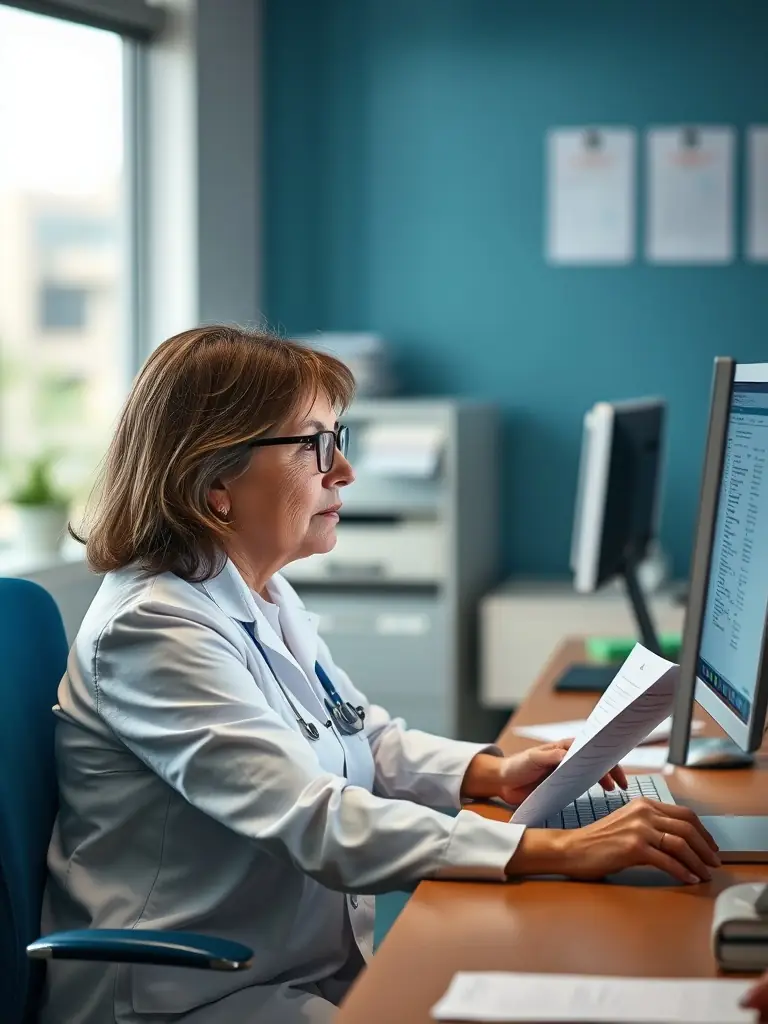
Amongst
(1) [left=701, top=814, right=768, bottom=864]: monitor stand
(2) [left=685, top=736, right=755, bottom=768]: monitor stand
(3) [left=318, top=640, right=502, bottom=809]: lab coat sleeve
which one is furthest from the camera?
(2) [left=685, top=736, right=755, bottom=768]: monitor stand

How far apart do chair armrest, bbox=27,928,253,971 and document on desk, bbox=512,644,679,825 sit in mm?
418

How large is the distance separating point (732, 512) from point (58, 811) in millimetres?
872

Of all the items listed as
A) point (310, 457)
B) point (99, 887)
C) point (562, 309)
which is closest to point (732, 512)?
point (310, 457)

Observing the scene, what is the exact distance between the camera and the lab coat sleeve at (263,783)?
4.61ft

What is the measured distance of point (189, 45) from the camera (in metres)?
3.73

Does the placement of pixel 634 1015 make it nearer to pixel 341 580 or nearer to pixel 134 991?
pixel 134 991

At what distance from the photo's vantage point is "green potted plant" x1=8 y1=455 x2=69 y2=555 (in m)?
3.27

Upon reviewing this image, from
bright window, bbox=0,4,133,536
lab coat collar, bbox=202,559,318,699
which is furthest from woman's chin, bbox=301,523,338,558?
bright window, bbox=0,4,133,536

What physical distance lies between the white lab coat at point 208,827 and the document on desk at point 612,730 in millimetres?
120

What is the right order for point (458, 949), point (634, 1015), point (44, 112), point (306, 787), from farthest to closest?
point (44, 112) → point (306, 787) → point (458, 949) → point (634, 1015)

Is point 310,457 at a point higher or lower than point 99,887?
higher

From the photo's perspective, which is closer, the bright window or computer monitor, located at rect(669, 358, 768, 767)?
computer monitor, located at rect(669, 358, 768, 767)

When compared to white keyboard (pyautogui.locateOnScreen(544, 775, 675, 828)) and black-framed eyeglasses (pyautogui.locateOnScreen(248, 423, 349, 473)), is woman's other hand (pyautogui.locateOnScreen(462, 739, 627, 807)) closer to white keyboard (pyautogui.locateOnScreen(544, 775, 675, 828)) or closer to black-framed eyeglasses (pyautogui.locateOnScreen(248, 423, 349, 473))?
white keyboard (pyautogui.locateOnScreen(544, 775, 675, 828))

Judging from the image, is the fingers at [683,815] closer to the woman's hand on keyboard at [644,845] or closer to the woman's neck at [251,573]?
the woman's hand on keyboard at [644,845]
